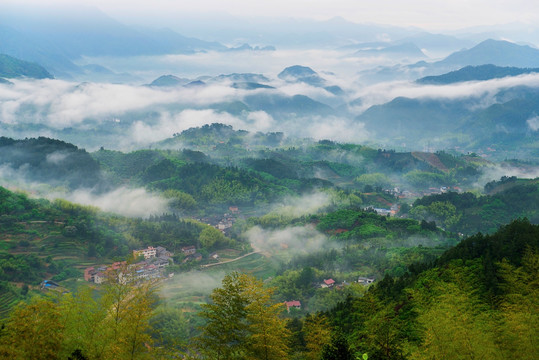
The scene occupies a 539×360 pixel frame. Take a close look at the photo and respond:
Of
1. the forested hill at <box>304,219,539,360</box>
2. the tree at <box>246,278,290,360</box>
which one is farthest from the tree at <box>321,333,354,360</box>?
the tree at <box>246,278,290,360</box>

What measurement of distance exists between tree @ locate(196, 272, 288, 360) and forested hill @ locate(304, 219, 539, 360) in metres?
2.91

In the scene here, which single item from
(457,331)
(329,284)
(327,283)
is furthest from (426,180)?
(457,331)

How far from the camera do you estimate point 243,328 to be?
22.2m

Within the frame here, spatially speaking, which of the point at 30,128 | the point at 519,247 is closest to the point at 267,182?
the point at 519,247

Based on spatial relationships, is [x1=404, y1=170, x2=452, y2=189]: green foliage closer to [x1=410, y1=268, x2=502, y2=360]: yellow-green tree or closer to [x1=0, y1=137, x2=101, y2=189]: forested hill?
[x1=0, y1=137, x2=101, y2=189]: forested hill

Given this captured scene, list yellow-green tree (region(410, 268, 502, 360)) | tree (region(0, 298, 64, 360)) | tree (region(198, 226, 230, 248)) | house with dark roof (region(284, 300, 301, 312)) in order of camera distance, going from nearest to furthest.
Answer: tree (region(0, 298, 64, 360)) → yellow-green tree (region(410, 268, 502, 360)) → house with dark roof (region(284, 300, 301, 312)) → tree (region(198, 226, 230, 248))

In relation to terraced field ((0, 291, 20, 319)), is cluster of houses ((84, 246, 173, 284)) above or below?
below

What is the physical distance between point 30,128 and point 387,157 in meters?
143

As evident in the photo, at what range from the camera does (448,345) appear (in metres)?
19.6

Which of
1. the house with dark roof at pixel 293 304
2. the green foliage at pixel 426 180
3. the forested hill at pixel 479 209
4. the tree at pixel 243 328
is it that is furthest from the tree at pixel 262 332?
the green foliage at pixel 426 180

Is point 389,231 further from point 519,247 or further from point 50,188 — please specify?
point 50,188

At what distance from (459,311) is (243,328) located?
37.0ft

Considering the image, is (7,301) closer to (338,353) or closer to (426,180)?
(338,353)

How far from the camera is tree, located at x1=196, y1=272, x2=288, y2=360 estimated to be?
21516 mm
